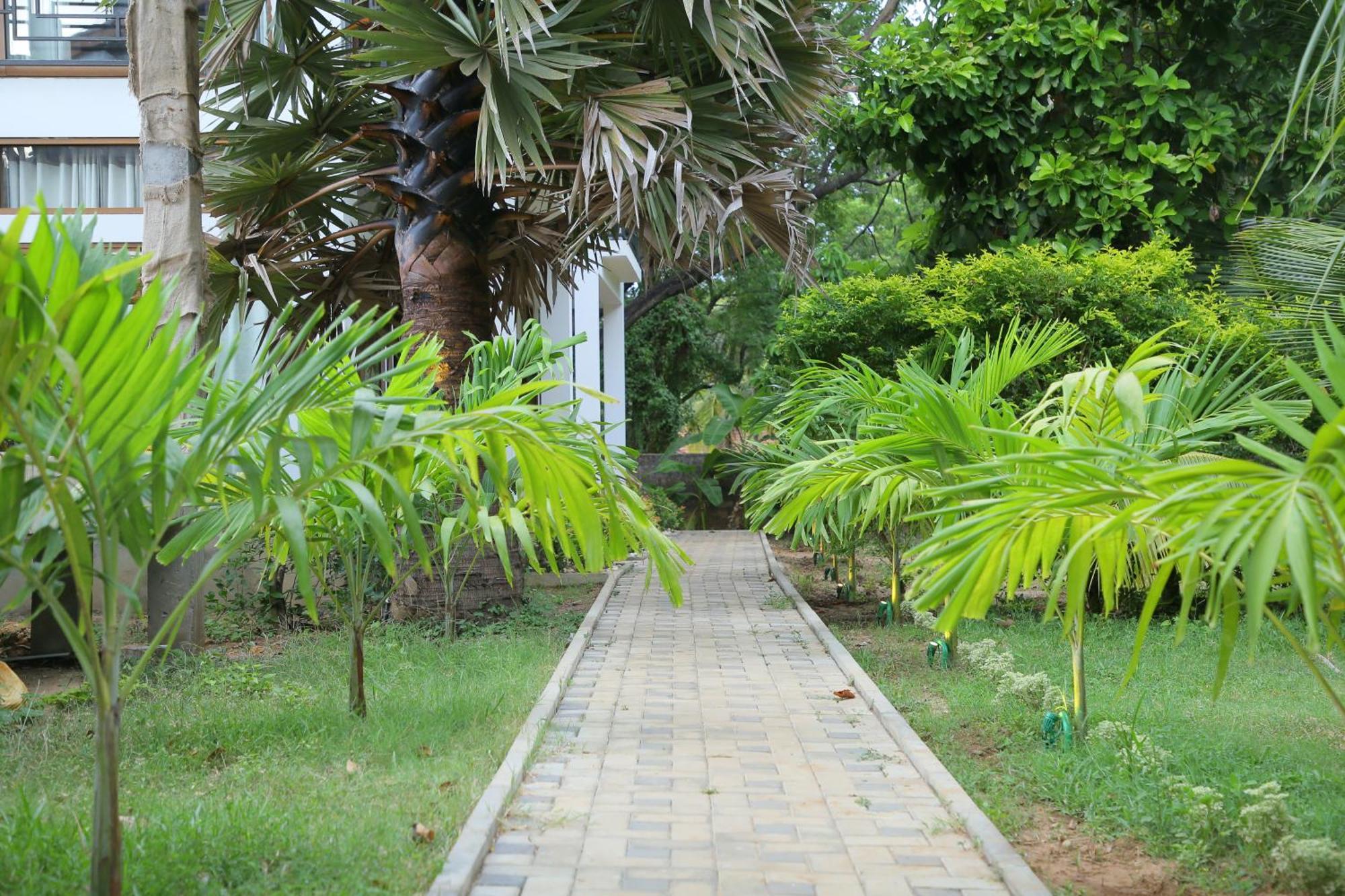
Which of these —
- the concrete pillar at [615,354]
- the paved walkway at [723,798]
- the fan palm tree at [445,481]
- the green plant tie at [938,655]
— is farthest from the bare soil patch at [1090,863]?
the concrete pillar at [615,354]

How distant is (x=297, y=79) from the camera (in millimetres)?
10336

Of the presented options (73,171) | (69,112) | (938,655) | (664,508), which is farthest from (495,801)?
(664,508)

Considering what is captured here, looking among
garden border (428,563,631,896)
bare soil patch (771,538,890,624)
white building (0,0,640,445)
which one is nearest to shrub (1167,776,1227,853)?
garden border (428,563,631,896)

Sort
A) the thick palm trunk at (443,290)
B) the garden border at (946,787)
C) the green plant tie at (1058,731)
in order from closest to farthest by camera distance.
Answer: the garden border at (946,787), the green plant tie at (1058,731), the thick palm trunk at (443,290)

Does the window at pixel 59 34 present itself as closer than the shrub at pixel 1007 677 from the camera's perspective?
No

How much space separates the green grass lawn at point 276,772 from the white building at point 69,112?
23.5 ft

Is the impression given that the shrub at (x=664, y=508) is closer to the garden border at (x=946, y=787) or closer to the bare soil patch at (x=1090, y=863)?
the garden border at (x=946, y=787)

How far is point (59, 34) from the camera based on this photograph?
13812 millimetres

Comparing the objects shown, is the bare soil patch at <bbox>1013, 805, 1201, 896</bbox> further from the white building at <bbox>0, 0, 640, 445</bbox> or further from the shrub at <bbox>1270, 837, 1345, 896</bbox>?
the white building at <bbox>0, 0, 640, 445</bbox>

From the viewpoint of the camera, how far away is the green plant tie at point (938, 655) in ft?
25.0

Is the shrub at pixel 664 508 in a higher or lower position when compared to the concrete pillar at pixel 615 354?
lower

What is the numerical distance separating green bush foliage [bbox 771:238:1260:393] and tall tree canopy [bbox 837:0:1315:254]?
1.36 metres

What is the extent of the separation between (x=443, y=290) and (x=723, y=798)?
554 centimetres

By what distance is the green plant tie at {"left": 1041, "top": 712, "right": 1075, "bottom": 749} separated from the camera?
535cm
